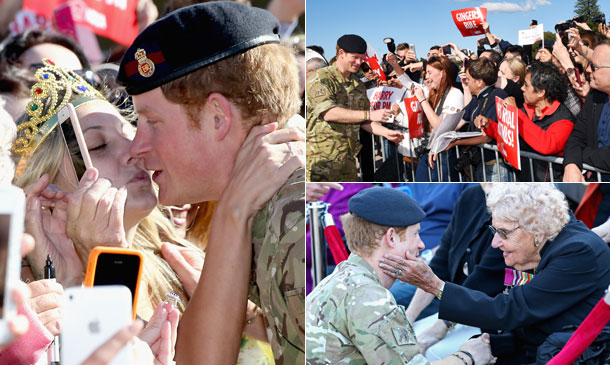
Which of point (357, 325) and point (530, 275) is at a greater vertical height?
point (530, 275)

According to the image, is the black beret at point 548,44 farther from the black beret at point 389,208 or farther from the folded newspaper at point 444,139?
the black beret at point 389,208

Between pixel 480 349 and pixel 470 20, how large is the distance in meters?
1.45

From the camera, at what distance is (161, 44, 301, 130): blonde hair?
200 cm

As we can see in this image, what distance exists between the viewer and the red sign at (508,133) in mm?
3020

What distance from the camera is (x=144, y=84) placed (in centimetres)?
201

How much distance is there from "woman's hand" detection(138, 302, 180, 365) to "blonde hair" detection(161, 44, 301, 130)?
2.48 feet

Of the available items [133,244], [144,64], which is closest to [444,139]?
[133,244]

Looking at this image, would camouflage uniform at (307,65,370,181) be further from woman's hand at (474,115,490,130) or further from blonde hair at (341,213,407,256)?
woman's hand at (474,115,490,130)

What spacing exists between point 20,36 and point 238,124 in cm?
234

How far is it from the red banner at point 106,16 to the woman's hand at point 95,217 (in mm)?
2238

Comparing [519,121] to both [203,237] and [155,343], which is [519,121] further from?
[155,343]

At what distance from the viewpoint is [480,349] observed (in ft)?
10.00

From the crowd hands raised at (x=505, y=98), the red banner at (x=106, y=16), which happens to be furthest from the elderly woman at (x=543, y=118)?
the red banner at (x=106, y=16)

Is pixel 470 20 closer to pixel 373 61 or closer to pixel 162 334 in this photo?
pixel 373 61
